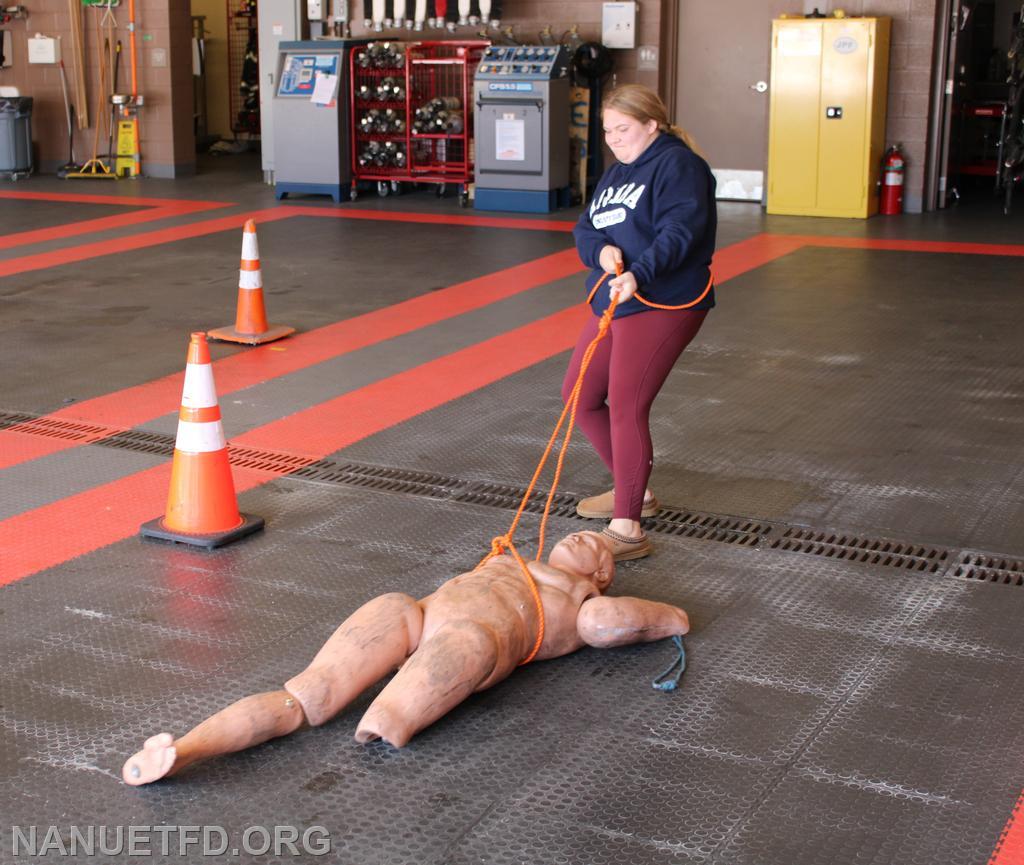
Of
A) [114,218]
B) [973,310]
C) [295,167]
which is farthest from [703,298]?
[295,167]

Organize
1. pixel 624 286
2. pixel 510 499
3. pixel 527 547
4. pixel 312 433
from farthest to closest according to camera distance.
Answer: pixel 312 433
pixel 510 499
pixel 527 547
pixel 624 286

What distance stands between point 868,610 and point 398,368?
12.3ft

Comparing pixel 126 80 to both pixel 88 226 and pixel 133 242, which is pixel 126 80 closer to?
pixel 88 226

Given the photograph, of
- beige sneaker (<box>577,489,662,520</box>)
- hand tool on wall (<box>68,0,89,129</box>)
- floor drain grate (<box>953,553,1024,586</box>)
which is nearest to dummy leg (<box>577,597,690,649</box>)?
beige sneaker (<box>577,489,662,520</box>)

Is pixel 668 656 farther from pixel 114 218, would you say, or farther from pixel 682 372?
pixel 114 218

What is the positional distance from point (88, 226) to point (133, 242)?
1.21 metres

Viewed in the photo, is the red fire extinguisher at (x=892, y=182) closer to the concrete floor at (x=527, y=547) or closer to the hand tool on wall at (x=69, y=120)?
the concrete floor at (x=527, y=547)

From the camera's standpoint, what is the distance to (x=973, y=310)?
905cm

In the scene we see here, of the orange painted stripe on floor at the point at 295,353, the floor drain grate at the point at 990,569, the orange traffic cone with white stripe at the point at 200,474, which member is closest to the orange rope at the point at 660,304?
the floor drain grate at the point at 990,569

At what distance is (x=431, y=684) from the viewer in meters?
3.31

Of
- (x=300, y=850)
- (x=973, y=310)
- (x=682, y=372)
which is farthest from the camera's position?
(x=973, y=310)

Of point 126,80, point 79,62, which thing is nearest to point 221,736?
point 126,80

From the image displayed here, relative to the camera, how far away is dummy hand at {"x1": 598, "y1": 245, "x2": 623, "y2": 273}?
4.32 m

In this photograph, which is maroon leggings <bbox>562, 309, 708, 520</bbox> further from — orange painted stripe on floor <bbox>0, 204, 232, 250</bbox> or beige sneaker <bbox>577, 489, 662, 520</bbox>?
orange painted stripe on floor <bbox>0, 204, 232, 250</bbox>
